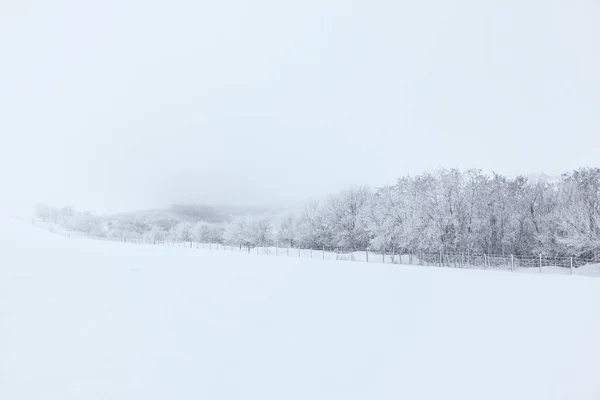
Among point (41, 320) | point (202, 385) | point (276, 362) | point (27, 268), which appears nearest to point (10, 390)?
point (202, 385)

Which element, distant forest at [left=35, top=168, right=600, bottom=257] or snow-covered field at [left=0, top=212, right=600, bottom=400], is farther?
distant forest at [left=35, top=168, right=600, bottom=257]

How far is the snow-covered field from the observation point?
7742 millimetres

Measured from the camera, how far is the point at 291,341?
34.8 ft

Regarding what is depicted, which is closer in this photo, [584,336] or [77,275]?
[584,336]

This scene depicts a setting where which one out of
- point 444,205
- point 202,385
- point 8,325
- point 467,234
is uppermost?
point 444,205

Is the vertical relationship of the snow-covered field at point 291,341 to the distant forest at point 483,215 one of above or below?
below

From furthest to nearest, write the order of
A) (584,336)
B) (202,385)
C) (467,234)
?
(467,234), (584,336), (202,385)

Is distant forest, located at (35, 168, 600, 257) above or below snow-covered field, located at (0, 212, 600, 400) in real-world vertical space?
above

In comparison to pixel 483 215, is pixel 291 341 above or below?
below

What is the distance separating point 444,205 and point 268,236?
43319 millimetres

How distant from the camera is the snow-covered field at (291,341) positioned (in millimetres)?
7742

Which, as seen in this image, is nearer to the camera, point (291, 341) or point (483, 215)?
point (291, 341)

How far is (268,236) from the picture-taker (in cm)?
7819

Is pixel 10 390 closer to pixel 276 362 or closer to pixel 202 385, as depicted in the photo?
pixel 202 385
